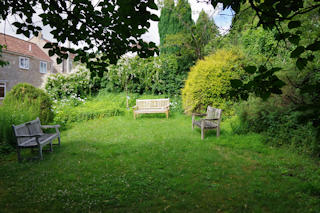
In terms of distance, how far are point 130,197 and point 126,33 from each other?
225cm

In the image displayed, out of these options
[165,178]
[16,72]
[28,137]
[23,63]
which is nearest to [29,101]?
[28,137]

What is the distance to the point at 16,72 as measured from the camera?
1942 centimetres

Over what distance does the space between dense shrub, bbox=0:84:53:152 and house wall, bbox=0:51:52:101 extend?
39.2ft

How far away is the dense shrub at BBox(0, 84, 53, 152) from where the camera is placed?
18.5 ft

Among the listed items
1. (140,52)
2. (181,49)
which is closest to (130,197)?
(140,52)

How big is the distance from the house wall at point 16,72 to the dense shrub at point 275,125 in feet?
56.8

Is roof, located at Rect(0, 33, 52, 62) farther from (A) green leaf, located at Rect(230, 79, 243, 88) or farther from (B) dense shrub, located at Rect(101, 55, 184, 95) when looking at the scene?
(A) green leaf, located at Rect(230, 79, 243, 88)

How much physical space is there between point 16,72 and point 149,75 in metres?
13.6

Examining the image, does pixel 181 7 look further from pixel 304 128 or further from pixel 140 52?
pixel 140 52

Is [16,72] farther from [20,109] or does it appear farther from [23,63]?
[20,109]

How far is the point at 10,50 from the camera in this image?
1839 centimetres

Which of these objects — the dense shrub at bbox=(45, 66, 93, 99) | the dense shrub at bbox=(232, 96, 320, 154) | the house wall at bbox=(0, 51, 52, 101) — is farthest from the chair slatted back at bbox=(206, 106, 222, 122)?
the house wall at bbox=(0, 51, 52, 101)

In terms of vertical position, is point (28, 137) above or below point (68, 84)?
below

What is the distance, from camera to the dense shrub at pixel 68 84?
14.2 meters
